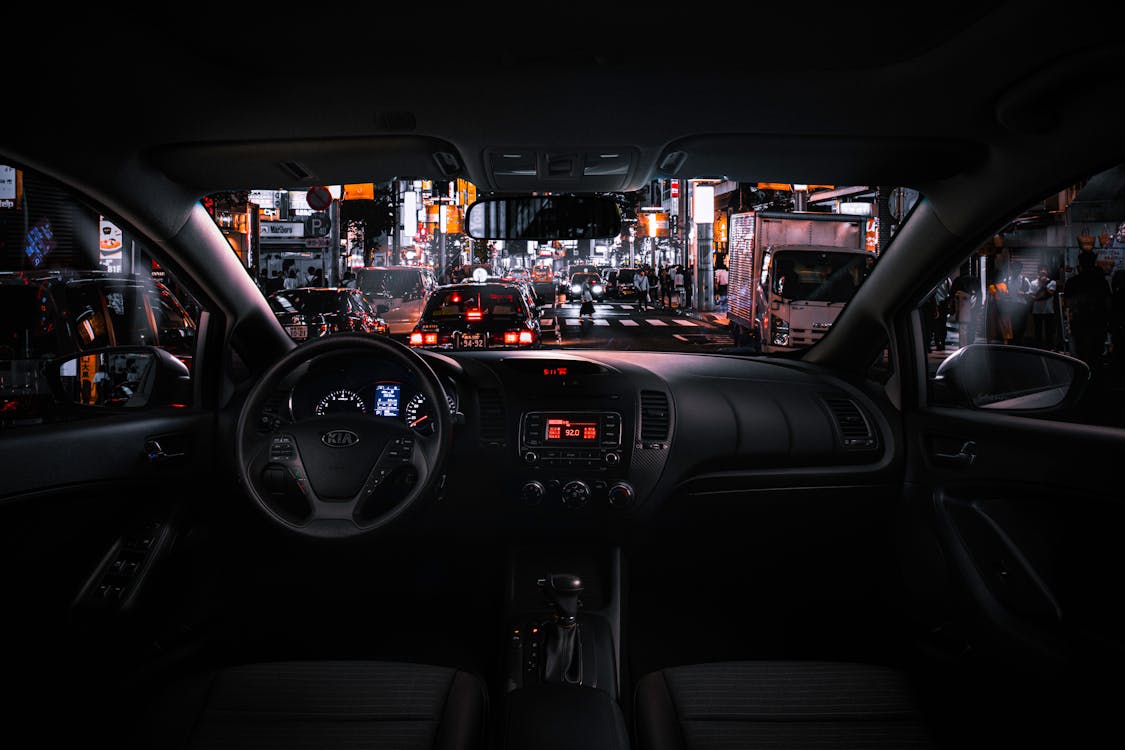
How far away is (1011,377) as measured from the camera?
141 inches

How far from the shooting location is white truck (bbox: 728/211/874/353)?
14141mm

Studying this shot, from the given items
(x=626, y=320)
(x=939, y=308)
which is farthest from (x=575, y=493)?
(x=626, y=320)

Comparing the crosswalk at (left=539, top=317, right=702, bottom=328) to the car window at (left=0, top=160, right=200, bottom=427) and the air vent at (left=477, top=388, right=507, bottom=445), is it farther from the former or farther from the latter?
the air vent at (left=477, top=388, right=507, bottom=445)

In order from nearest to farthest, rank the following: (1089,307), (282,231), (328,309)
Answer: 1. (1089,307)
2. (328,309)
3. (282,231)

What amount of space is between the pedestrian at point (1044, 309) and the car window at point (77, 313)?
13746 millimetres

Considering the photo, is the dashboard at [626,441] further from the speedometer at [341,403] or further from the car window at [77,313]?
the car window at [77,313]

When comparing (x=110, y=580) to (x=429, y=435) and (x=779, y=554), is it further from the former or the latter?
(x=779, y=554)

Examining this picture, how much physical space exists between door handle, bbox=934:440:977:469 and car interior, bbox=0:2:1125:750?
2 cm

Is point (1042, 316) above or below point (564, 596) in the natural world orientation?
above

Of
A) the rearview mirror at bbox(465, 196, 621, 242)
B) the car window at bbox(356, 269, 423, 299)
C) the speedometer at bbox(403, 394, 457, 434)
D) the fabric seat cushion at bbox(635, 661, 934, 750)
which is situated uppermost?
the car window at bbox(356, 269, 423, 299)

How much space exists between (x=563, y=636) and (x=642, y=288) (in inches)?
1304

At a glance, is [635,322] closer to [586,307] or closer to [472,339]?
[472,339]

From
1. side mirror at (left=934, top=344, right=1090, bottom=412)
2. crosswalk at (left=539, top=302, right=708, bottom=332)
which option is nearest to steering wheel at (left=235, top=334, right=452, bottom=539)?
side mirror at (left=934, top=344, right=1090, bottom=412)

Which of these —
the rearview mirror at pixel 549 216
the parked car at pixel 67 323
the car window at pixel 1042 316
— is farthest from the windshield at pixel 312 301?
the rearview mirror at pixel 549 216
